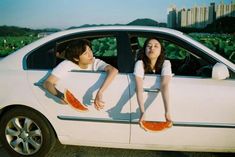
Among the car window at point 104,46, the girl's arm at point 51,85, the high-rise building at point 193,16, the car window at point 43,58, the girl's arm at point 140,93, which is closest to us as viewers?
the girl's arm at point 140,93

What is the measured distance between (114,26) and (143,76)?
0.74m

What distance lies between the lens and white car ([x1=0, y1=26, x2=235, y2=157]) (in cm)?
327

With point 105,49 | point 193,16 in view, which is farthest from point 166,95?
point 193,16

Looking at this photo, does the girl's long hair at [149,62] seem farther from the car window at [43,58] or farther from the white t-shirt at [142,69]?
the car window at [43,58]

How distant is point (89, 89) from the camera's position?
3.39 meters

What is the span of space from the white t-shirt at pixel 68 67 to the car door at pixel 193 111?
0.38 m

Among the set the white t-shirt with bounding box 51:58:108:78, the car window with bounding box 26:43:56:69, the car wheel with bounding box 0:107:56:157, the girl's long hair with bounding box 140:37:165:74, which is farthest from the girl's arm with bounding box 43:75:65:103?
the girl's long hair with bounding box 140:37:165:74

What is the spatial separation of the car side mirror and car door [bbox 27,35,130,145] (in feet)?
2.81

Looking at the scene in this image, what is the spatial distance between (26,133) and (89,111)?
820 mm

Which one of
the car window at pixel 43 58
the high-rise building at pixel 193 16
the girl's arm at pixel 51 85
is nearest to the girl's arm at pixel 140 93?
the girl's arm at pixel 51 85

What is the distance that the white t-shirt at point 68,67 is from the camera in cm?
A: 342

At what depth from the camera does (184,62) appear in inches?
164

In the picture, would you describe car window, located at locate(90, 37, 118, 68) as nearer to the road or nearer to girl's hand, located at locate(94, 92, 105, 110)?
girl's hand, located at locate(94, 92, 105, 110)

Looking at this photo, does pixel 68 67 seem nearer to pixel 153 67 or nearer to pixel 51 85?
pixel 51 85
